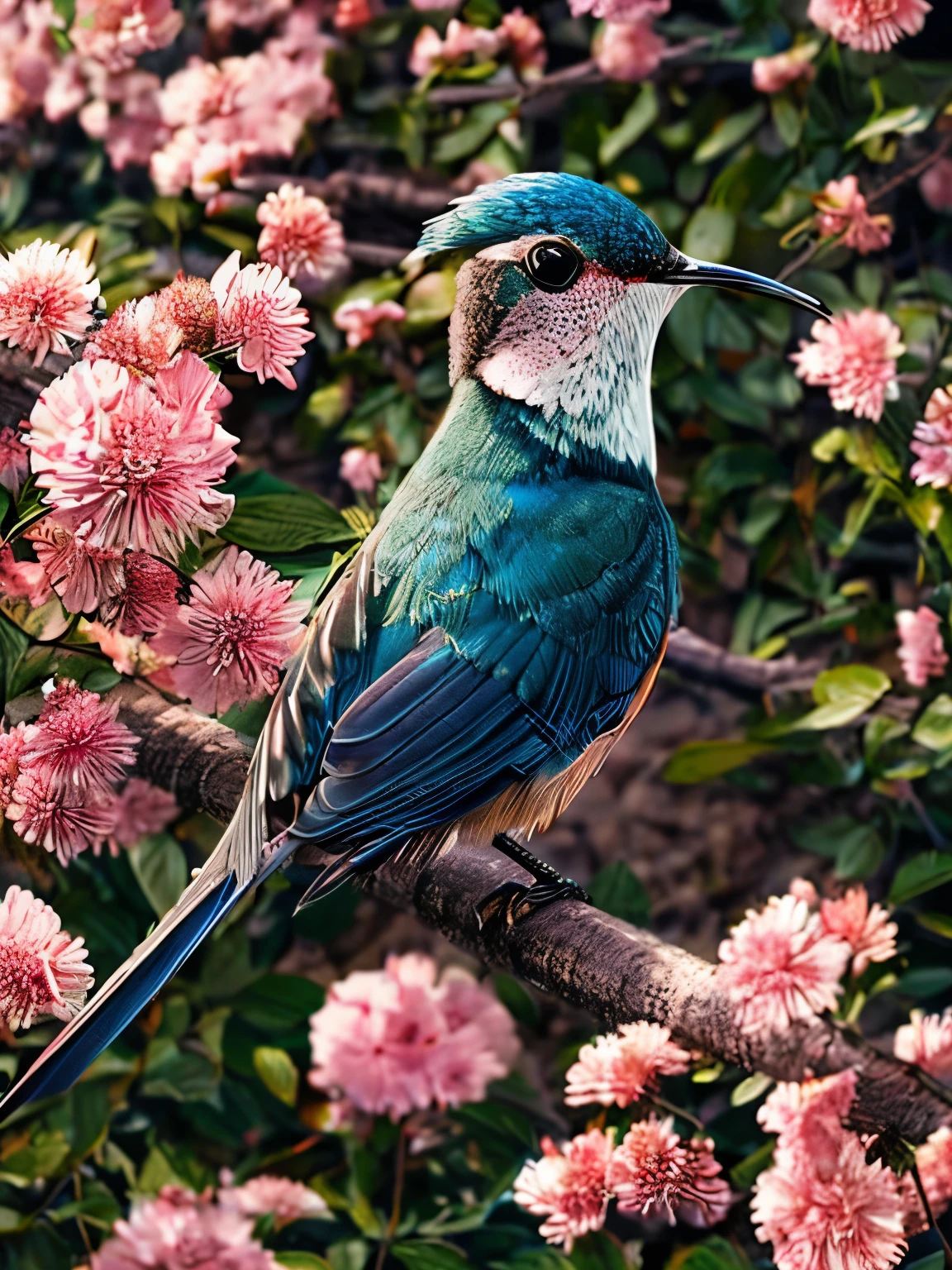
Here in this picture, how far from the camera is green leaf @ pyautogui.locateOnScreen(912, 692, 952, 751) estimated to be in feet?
3.82

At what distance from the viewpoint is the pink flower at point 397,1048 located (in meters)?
1.21

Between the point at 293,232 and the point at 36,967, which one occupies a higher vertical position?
the point at 293,232

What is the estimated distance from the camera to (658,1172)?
875 mm

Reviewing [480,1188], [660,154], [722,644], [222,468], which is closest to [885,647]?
[722,644]

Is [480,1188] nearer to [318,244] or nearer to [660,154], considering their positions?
[318,244]

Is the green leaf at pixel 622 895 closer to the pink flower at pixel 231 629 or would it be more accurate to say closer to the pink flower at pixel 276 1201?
the pink flower at pixel 276 1201

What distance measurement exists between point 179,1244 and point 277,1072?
0.18 meters

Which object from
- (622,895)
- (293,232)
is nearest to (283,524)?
(293,232)

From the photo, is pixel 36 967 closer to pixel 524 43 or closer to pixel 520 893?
pixel 520 893

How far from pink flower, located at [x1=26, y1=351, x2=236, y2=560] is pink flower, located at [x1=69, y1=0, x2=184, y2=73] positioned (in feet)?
2.63

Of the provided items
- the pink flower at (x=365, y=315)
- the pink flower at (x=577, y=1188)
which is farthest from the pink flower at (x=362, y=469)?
the pink flower at (x=577, y=1188)

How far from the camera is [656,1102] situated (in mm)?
962

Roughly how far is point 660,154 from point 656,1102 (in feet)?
3.32

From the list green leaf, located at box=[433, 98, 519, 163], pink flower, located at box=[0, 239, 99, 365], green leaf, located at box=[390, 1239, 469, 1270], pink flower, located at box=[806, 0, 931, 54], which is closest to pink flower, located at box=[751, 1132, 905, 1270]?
green leaf, located at box=[390, 1239, 469, 1270]
